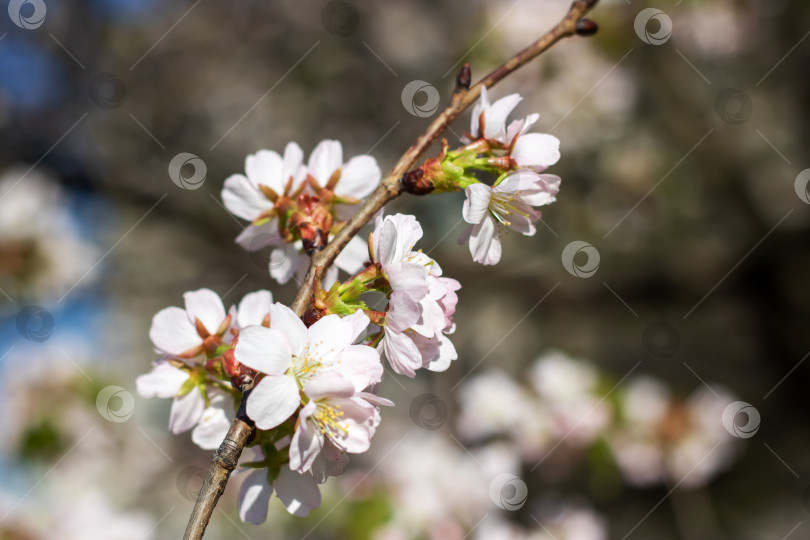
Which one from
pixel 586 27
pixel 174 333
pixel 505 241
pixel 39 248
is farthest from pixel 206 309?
pixel 505 241

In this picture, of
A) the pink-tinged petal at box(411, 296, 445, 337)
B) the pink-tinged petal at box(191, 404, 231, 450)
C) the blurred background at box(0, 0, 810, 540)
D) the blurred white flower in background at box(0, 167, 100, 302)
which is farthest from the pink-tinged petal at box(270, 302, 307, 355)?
the blurred white flower in background at box(0, 167, 100, 302)

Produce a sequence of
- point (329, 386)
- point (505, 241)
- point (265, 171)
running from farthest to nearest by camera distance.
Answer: point (505, 241)
point (265, 171)
point (329, 386)

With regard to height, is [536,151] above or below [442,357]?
above

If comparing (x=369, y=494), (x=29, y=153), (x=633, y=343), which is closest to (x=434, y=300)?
(x=369, y=494)

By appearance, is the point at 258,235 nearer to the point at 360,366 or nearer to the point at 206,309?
the point at 206,309

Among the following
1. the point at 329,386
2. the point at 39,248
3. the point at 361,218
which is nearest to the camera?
the point at 329,386

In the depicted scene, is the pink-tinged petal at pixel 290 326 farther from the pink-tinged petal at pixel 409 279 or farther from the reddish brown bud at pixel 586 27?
the reddish brown bud at pixel 586 27

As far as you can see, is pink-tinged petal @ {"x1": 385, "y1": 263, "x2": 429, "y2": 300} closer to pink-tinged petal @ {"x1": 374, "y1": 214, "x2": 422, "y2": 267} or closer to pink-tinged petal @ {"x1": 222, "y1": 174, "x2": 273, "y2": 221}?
pink-tinged petal @ {"x1": 374, "y1": 214, "x2": 422, "y2": 267}

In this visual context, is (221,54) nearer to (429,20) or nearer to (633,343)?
(429,20)
